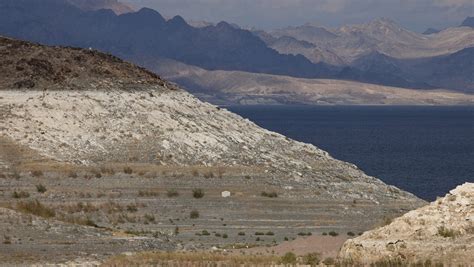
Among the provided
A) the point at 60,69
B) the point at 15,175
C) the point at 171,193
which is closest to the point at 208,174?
the point at 171,193

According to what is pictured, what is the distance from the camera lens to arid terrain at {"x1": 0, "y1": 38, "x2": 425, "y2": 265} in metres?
48.8

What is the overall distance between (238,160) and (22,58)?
900 inches

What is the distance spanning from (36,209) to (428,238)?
81.4ft

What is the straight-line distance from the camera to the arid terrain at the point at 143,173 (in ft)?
160

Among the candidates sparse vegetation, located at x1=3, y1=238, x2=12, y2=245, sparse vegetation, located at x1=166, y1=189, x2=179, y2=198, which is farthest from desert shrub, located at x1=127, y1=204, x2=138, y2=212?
sparse vegetation, located at x1=3, y1=238, x2=12, y2=245

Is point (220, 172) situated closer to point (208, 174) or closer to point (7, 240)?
point (208, 174)

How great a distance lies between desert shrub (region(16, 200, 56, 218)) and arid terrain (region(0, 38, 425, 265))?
107 millimetres

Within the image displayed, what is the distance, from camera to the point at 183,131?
75.1 meters

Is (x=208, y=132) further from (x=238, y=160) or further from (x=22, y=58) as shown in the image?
(x=22, y=58)

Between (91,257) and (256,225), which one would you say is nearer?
(91,257)

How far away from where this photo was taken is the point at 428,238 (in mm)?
32344

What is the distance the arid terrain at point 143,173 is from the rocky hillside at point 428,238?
7317 millimetres

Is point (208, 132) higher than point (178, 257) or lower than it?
higher

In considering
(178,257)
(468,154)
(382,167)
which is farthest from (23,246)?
(468,154)
